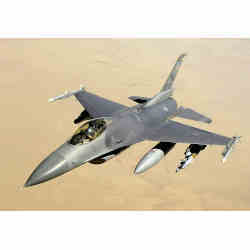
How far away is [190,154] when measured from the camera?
43.1 ft

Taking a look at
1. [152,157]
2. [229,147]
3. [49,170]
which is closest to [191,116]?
[229,147]

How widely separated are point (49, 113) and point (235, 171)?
911cm

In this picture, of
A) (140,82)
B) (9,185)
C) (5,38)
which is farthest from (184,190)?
(5,38)

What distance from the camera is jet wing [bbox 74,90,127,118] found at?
1480 centimetres

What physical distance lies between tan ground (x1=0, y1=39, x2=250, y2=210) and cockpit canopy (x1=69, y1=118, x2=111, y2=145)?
193 centimetres

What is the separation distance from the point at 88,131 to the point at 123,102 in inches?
290

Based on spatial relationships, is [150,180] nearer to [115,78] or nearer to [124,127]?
[124,127]

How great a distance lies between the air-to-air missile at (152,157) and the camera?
1164cm

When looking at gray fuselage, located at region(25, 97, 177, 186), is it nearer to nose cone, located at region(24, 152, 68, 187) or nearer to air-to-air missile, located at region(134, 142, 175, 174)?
nose cone, located at region(24, 152, 68, 187)

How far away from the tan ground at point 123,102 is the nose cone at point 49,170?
142 cm

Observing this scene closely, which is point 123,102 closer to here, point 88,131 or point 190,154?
point 190,154

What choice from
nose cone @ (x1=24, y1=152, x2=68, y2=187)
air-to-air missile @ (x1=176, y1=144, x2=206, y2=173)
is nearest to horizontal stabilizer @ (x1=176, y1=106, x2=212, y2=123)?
air-to-air missile @ (x1=176, y1=144, x2=206, y2=173)

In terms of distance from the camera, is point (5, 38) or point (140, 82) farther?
point (5, 38)

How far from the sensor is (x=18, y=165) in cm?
1251
